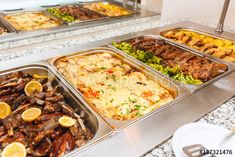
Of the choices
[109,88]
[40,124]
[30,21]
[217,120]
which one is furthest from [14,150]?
[30,21]

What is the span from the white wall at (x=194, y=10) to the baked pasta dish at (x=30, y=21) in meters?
1.18

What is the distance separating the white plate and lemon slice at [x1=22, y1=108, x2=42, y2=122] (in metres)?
0.58

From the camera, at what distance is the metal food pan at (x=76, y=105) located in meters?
0.90

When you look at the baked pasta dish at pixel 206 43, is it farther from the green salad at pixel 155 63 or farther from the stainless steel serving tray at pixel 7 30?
the stainless steel serving tray at pixel 7 30

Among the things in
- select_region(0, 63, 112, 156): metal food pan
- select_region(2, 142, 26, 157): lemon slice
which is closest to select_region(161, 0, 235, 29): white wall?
select_region(0, 63, 112, 156): metal food pan

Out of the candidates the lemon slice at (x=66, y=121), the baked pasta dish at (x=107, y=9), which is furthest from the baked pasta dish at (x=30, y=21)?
the lemon slice at (x=66, y=121)

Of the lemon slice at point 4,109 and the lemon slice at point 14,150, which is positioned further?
the lemon slice at point 4,109

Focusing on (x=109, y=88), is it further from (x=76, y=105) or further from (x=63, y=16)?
(x=63, y=16)

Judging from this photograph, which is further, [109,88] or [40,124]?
[109,88]

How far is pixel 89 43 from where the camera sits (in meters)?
1.68

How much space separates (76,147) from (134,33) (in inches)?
49.1

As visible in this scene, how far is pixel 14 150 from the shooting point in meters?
0.84

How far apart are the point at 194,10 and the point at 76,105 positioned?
6.90ft

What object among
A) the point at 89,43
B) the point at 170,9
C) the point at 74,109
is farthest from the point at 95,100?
the point at 170,9
